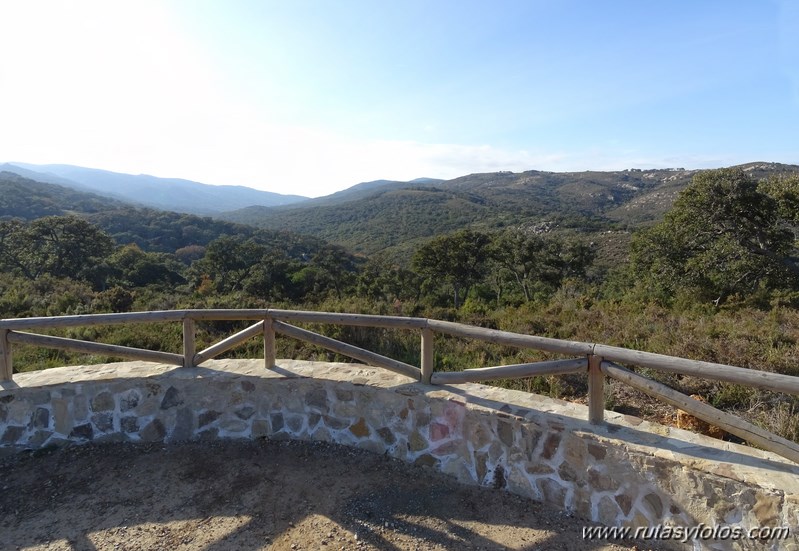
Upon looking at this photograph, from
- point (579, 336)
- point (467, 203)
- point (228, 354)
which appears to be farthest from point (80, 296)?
point (467, 203)

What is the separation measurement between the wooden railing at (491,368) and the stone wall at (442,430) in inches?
5.1

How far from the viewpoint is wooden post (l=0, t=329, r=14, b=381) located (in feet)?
12.1

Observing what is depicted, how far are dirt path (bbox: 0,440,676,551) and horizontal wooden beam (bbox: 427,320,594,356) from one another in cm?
102

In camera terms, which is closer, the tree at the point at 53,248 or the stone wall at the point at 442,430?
the stone wall at the point at 442,430

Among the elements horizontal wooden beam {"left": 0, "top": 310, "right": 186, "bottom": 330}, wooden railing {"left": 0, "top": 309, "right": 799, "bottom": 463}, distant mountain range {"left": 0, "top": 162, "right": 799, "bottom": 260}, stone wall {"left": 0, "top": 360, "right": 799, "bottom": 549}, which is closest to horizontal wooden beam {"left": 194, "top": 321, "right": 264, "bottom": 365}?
wooden railing {"left": 0, "top": 309, "right": 799, "bottom": 463}

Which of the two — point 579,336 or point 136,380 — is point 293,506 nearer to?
point 136,380

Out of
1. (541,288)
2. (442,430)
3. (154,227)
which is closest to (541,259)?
(541,288)

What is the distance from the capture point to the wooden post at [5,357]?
3.68m

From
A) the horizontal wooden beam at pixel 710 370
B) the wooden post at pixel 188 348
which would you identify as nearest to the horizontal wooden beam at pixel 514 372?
the horizontal wooden beam at pixel 710 370

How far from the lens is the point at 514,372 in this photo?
3090 mm

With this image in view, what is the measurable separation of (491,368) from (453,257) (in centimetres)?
2709

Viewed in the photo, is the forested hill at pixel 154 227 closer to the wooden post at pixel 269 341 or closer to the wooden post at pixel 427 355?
the wooden post at pixel 269 341

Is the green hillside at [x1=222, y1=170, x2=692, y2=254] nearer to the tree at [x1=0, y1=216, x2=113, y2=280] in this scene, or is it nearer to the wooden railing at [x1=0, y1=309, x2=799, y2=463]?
the tree at [x1=0, y1=216, x2=113, y2=280]

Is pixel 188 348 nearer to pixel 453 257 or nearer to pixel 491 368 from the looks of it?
pixel 491 368
